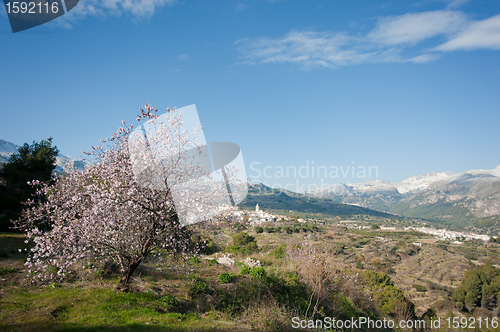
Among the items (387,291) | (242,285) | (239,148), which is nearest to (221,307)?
(242,285)

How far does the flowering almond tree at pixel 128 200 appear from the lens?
286 inches

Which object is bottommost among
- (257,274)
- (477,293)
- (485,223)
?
(485,223)

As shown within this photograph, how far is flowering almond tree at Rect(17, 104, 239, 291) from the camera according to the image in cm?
726

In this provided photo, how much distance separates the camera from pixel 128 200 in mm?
7320

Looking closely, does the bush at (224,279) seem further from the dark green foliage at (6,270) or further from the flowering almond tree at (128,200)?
the dark green foliage at (6,270)

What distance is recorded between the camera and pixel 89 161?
26.3 feet

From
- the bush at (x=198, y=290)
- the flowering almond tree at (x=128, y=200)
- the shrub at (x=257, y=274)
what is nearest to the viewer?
the flowering almond tree at (x=128, y=200)

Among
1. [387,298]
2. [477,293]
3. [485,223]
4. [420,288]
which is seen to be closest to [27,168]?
[387,298]

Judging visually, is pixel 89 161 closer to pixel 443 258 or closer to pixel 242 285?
pixel 242 285

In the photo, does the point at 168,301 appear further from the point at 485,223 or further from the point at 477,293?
the point at 485,223

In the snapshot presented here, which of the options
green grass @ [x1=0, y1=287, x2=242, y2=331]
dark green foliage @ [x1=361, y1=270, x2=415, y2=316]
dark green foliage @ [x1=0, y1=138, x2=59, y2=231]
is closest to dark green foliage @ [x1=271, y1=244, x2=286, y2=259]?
dark green foliage @ [x1=361, y1=270, x2=415, y2=316]

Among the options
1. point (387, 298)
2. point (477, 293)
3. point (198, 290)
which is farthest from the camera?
point (477, 293)

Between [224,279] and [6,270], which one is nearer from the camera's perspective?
[6,270]

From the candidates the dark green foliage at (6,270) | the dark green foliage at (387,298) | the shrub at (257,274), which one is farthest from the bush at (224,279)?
the dark green foliage at (387,298)
